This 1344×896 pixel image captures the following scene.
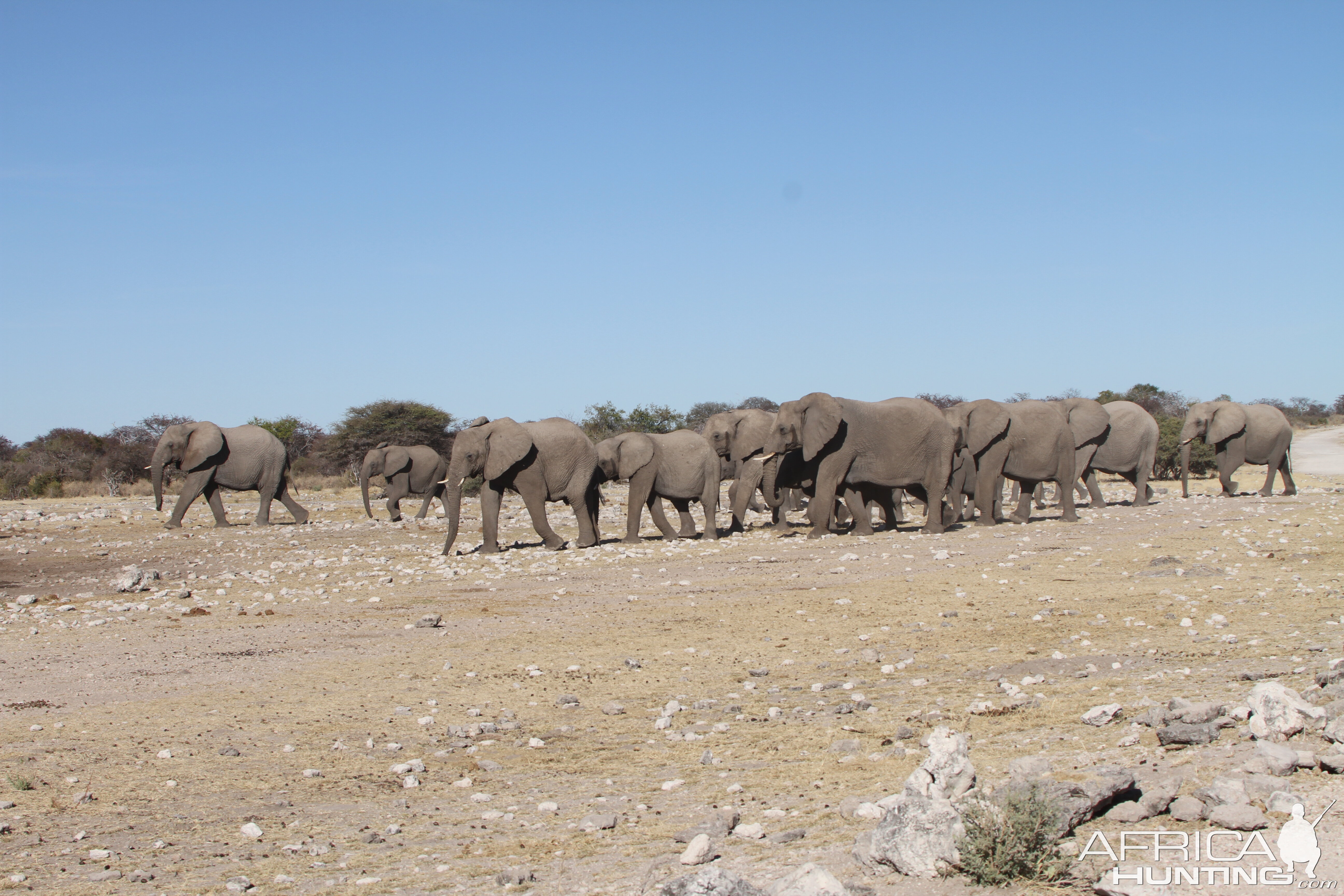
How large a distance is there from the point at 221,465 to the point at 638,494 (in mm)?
10531

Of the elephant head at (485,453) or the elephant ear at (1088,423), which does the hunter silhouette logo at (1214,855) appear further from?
the elephant ear at (1088,423)

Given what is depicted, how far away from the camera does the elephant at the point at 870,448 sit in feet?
68.6

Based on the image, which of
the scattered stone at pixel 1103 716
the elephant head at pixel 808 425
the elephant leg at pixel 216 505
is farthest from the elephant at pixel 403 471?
the scattered stone at pixel 1103 716

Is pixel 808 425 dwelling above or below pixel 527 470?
above

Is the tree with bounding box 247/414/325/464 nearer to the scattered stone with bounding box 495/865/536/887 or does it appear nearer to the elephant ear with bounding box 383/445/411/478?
the elephant ear with bounding box 383/445/411/478

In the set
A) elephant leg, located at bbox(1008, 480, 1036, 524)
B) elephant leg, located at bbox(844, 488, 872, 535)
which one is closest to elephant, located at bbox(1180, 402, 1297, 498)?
elephant leg, located at bbox(1008, 480, 1036, 524)

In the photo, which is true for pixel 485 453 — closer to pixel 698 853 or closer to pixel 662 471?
pixel 662 471

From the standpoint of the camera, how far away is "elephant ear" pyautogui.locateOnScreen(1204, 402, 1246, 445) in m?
28.4

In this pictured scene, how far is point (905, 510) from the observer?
104 feet

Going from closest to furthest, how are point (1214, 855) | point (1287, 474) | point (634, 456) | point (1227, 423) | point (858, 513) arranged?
point (1214, 855) < point (858, 513) < point (634, 456) < point (1227, 423) < point (1287, 474)

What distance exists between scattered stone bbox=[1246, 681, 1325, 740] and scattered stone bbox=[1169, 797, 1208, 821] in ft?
3.57

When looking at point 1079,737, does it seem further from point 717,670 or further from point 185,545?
point 185,545

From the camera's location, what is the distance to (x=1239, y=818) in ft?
15.5

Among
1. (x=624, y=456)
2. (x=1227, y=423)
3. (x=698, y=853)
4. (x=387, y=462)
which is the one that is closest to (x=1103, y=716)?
(x=698, y=853)
